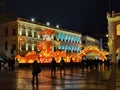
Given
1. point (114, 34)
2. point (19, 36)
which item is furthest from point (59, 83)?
point (19, 36)

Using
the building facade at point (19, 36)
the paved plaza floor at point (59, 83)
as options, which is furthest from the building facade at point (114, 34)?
the paved plaza floor at point (59, 83)

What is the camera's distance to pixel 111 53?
207ft

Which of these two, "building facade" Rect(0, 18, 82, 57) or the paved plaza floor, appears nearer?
the paved plaza floor

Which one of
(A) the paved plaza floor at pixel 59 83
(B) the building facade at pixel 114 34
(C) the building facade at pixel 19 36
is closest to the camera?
(A) the paved plaza floor at pixel 59 83

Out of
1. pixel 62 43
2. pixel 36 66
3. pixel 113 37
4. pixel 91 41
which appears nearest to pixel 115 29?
pixel 113 37

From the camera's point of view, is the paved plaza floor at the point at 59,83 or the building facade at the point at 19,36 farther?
the building facade at the point at 19,36

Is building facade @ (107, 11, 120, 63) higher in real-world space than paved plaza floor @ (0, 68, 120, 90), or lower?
higher

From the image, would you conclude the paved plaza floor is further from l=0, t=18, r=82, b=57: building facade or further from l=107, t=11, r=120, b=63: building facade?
l=0, t=18, r=82, b=57: building facade

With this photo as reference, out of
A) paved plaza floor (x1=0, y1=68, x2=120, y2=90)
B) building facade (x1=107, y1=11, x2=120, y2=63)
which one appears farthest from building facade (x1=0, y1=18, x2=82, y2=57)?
paved plaza floor (x1=0, y1=68, x2=120, y2=90)

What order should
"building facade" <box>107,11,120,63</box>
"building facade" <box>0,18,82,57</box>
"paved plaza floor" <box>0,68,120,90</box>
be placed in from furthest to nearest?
"building facade" <box>0,18,82,57</box>, "building facade" <box>107,11,120,63</box>, "paved plaza floor" <box>0,68,120,90</box>

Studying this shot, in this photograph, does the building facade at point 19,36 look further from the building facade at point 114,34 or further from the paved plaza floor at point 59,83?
the paved plaza floor at point 59,83

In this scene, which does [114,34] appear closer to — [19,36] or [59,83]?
[19,36]

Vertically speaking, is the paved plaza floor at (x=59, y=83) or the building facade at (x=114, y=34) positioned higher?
the building facade at (x=114, y=34)

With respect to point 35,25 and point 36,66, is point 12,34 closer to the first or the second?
point 35,25
